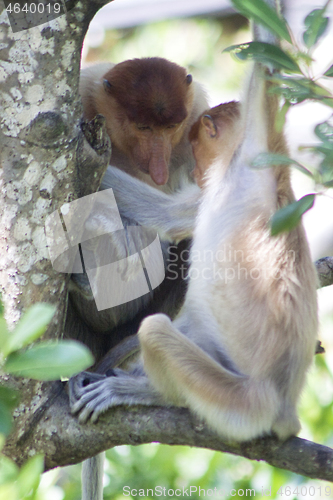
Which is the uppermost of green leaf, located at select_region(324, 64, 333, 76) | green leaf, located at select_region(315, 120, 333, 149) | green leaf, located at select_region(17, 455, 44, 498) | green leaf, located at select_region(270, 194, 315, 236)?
green leaf, located at select_region(324, 64, 333, 76)

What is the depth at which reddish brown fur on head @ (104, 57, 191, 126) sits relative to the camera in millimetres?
2676

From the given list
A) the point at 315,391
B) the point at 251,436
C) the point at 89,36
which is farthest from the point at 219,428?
the point at 89,36

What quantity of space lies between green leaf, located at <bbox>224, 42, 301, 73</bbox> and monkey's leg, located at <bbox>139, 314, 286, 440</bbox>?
1069 mm

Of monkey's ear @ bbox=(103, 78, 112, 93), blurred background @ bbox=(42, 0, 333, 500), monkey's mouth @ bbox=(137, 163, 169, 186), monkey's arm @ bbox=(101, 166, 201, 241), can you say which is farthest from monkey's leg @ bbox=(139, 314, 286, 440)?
monkey's ear @ bbox=(103, 78, 112, 93)

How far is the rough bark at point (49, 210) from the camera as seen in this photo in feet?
5.98

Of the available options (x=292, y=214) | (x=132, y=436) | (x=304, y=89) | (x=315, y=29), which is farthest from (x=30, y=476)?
(x=132, y=436)

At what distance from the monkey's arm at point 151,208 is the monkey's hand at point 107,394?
2.47 ft

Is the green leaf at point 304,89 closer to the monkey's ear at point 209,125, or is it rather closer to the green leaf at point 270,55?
the green leaf at point 270,55

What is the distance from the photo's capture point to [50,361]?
0.78 metres

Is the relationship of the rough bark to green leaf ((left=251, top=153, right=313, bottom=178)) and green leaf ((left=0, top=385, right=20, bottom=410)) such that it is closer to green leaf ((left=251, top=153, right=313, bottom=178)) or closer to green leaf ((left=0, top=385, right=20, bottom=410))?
green leaf ((left=251, top=153, right=313, bottom=178))

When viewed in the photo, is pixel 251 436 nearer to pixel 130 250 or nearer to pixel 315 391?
pixel 130 250

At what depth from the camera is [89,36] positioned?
8078mm

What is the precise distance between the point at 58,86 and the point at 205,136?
3.05 feet

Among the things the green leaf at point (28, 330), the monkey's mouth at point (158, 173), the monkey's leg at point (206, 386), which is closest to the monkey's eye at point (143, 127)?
the monkey's mouth at point (158, 173)
